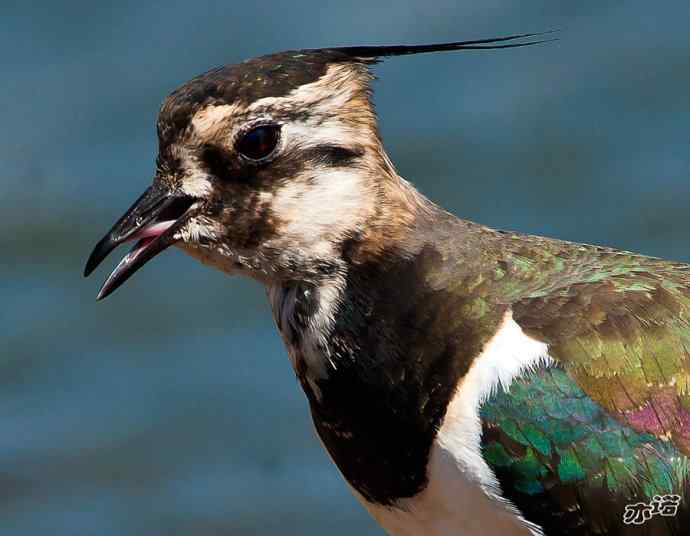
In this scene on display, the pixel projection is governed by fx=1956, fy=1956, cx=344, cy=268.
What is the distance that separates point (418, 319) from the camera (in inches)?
276

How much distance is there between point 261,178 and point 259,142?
0.13m

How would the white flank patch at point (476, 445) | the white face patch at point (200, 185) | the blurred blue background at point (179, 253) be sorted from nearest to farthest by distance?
the white flank patch at point (476, 445) → the white face patch at point (200, 185) → the blurred blue background at point (179, 253)

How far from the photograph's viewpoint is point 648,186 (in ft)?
40.1

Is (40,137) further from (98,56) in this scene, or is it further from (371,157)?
(371,157)

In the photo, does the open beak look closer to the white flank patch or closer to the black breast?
the black breast

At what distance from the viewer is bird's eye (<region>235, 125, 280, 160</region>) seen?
22.8 ft

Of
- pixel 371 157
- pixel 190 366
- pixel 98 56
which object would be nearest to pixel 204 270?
pixel 190 366

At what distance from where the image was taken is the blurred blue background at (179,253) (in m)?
11.3

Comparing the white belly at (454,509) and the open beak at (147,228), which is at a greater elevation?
the open beak at (147,228)

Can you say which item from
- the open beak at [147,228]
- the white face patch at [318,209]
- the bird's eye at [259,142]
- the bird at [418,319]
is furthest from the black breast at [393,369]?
the open beak at [147,228]

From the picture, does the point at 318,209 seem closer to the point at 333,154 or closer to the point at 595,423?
the point at 333,154

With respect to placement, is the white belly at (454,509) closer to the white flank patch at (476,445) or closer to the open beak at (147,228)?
the white flank patch at (476,445)

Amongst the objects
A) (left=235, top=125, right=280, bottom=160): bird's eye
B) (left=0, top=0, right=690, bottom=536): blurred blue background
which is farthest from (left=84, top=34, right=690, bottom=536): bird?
(left=0, top=0, right=690, bottom=536): blurred blue background

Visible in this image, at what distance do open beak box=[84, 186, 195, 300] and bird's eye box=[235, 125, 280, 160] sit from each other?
262 millimetres
